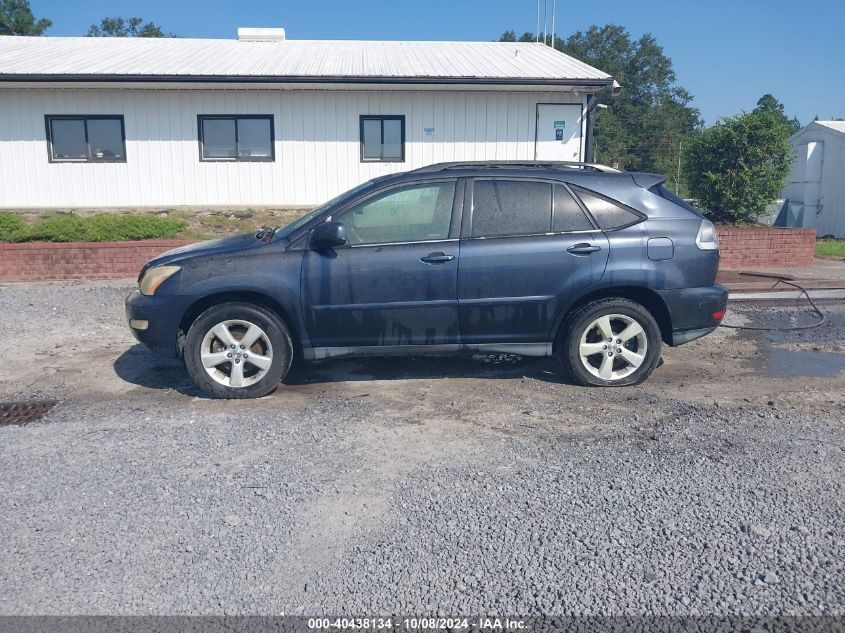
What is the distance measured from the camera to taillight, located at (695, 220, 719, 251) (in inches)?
240

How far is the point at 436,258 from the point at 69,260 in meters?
8.29

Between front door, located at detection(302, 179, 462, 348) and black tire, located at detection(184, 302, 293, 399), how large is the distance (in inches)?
11.1

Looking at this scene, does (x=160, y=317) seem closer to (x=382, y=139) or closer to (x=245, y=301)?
(x=245, y=301)

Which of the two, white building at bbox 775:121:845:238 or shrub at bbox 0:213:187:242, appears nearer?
shrub at bbox 0:213:187:242

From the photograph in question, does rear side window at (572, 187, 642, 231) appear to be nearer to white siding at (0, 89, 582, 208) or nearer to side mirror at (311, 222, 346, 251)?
side mirror at (311, 222, 346, 251)

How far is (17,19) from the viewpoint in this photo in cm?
5172

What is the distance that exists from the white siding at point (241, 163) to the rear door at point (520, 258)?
11.5 m

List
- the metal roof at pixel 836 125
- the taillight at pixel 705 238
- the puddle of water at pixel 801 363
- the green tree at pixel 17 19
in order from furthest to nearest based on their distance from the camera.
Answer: the green tree at pixel 17 19
the metal roof at pixel 836 125
the puddle of water at pixel 801 363
the taillight at pixel 705 238

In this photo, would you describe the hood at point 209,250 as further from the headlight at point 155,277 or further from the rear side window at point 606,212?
the rear side window at point 606,212

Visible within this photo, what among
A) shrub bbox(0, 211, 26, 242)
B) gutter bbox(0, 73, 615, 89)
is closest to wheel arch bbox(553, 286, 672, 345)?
shrub bbox(0, 211, 26, 242)

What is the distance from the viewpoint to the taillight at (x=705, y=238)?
240 inches

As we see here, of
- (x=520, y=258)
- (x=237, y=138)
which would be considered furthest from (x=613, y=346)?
(x=237, y=138)

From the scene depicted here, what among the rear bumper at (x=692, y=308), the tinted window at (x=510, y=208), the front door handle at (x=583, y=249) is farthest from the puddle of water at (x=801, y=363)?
the tinted window at (x=510, y=208)

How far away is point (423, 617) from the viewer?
302 centimetres
